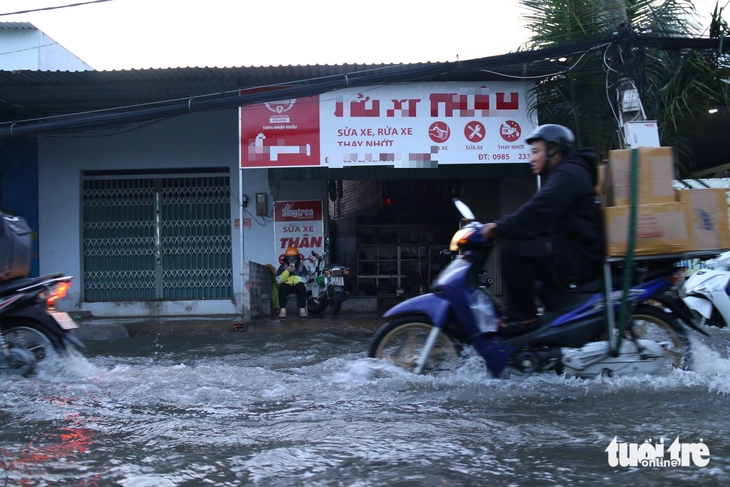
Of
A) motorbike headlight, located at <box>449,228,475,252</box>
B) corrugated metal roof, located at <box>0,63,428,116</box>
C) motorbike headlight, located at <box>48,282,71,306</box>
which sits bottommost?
motorbike headlight, located at <box>48,282,71,306</box>

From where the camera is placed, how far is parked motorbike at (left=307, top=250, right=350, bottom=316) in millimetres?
9375

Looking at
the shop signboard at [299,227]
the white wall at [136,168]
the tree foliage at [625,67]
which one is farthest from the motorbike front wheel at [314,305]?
the tree foliage at [625,67]

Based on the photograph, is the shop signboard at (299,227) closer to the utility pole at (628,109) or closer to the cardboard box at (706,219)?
the utility pole at (628,109)

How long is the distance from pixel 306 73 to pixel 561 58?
368 centimetres

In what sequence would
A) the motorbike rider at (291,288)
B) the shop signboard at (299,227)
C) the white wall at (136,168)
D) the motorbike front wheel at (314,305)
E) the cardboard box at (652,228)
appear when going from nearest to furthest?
1. the cardboard box at (652,228)
2. the motorbike rider at (291,288)
3. the motorbike front wheel at (314,305)
4. the shop signboard at (299,227)
5. the white wall at (136,168)

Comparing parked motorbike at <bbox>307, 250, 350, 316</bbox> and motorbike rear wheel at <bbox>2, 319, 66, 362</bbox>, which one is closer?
motorbike rear wheel at <bbox>2, 319, 66, 362</bbox>

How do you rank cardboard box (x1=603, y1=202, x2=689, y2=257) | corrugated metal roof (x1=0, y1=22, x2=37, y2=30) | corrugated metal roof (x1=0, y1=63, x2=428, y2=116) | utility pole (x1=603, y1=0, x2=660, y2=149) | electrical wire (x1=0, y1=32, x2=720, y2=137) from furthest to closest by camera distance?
corrugated metal roof (x1=0, y1=22, x2=37, y2=30) → corrugated metal roof (x1=0, y1=63, x2=428, y2=116) → electrical wire (x1=0, y1=32, x2=720, y2=137) → utility pole (x1=603, y1=0, x2=660, y2=149) → cardboard box (x1=603, y1=202, x2=689, y2=257)

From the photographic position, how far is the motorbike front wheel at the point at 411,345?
13.1 ft

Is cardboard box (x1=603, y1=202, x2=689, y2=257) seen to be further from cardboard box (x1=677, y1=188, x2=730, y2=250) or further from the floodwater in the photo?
the floodwater

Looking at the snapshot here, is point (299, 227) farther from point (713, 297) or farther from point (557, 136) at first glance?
point (557, 136)

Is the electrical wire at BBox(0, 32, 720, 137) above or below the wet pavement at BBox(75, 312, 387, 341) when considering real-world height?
above

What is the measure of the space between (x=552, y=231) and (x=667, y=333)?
103 cm

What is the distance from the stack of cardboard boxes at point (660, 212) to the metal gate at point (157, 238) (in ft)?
27.2

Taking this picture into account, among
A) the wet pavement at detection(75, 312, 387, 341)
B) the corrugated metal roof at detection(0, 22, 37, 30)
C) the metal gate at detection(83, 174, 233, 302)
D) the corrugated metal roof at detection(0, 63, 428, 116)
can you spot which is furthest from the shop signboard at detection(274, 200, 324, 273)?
the corrugated metal roof at detection(0, 22, 37, 30)
